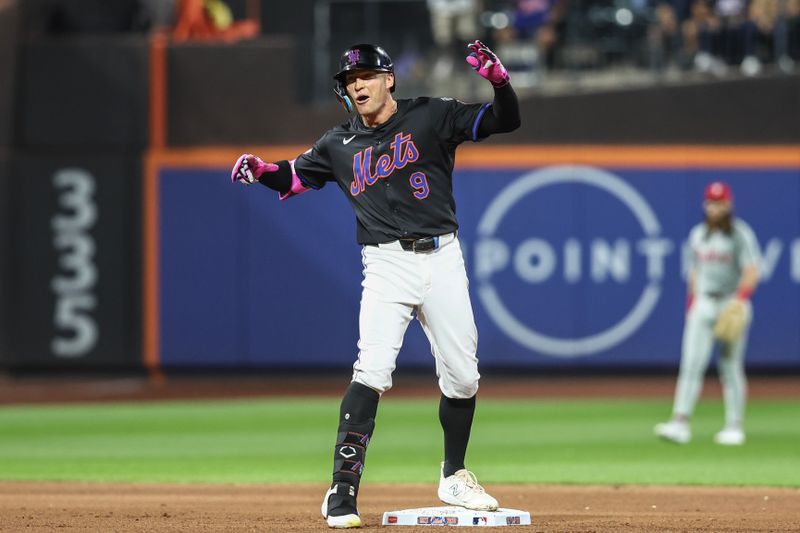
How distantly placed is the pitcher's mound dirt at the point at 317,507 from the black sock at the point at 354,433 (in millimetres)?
239

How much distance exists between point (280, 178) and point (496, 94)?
1081 millimetres

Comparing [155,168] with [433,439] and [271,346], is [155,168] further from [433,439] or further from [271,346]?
[433,439]

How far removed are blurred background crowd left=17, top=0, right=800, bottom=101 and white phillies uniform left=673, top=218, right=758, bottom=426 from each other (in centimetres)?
670

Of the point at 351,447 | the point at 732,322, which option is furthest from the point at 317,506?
the point at 732,322

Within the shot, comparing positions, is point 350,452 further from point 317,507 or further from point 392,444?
point 392,444

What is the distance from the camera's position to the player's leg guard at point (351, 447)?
584 centimetres

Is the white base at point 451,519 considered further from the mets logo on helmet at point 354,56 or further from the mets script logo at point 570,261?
the mets script logo at point 570,261

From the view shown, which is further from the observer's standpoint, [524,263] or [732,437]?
[524,263]

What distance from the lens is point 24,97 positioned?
17047 mm

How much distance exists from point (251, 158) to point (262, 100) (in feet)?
37.1

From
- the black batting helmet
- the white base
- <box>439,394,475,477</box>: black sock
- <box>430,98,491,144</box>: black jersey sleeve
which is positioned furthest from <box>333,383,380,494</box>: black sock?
the black batting helmet

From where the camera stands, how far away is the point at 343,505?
5.82 metres

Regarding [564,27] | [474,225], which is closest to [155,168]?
[474,225]

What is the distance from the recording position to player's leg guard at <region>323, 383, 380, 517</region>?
5.84 meters
